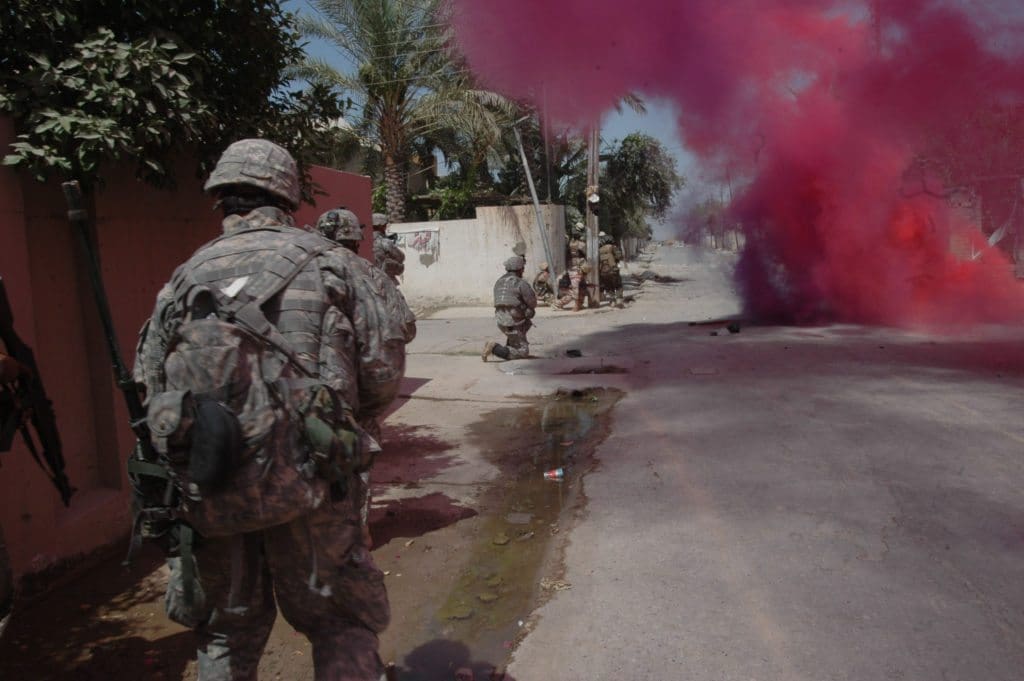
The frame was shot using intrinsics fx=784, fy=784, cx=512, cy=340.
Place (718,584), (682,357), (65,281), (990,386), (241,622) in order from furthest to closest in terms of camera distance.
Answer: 1. (682,357)
2. (990,386)
3. (65,281)
4. (718,584)
5. (241,622)

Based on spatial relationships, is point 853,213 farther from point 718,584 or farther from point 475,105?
point 718,584

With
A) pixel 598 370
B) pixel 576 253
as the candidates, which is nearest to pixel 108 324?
pixel 598 370

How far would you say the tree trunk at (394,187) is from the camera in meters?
17.9

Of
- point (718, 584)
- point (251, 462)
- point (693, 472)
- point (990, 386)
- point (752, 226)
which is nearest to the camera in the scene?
point (251, 462)

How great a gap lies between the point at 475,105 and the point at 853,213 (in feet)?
25.4

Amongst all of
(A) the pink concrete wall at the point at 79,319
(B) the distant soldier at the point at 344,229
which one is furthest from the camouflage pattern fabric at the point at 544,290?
(A) the pink concrete wall at the point at 79,319

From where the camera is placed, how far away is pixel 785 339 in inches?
425

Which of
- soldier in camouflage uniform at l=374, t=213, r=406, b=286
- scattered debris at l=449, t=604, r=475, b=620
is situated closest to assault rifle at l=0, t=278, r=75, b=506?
scattered debris at l=449, t=604, r=475, b=620

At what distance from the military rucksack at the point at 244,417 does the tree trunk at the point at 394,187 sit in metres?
16.3

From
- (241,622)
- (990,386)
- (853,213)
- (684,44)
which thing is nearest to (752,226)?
(853,213)

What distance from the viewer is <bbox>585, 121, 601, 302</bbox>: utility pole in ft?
51.6

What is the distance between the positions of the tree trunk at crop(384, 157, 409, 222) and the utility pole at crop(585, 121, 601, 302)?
4595 mm

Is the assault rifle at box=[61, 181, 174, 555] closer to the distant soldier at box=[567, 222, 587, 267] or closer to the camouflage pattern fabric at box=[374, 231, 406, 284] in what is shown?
the camouflage pattern fabric at box=[374, 231, 406, 284]

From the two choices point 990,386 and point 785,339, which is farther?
point 785,339
